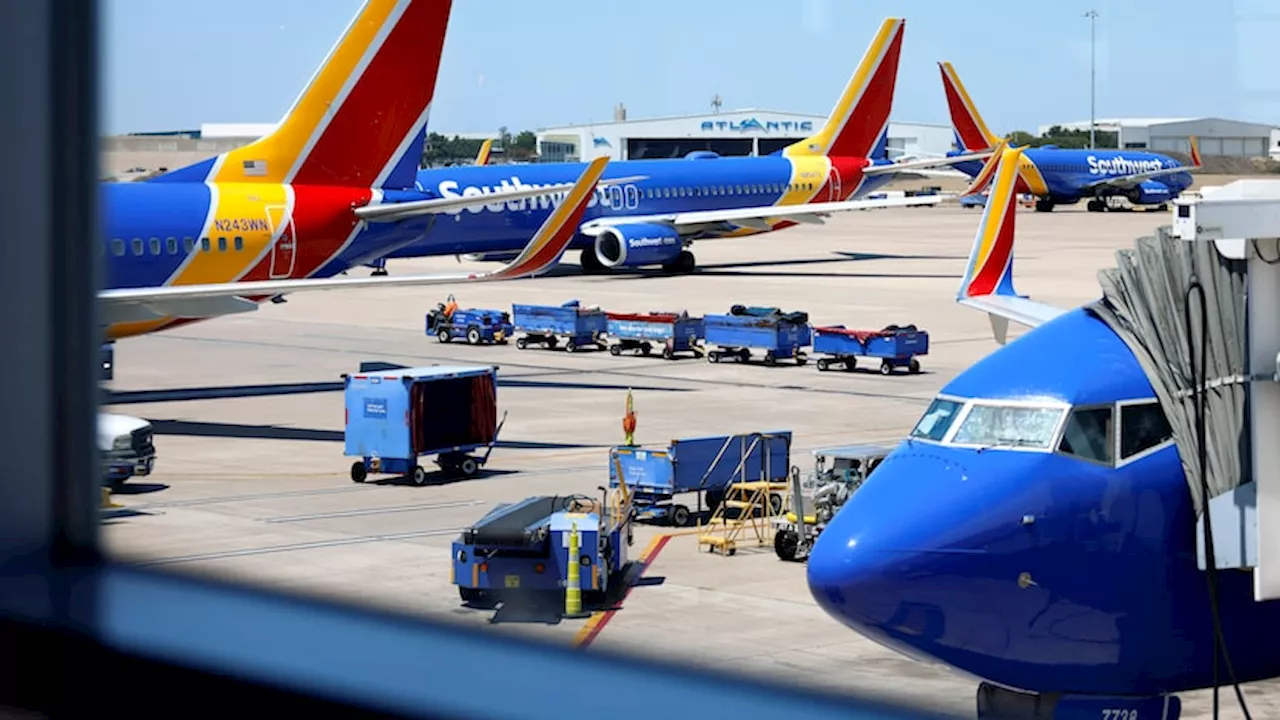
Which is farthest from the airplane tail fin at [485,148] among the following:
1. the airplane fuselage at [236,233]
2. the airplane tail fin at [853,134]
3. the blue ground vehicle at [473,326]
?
the airplane tail fin at [853,134]

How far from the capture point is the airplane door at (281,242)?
2873cm

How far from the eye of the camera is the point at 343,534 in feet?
61.4

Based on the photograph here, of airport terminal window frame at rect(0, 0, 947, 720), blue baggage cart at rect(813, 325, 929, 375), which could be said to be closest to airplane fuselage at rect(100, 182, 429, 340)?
blue baggage cart at rect(813, 325, 929, 375)

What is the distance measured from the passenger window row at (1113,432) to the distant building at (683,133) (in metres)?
2.57

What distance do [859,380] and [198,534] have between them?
15.3 m

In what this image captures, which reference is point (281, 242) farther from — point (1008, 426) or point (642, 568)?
point (1008, 426)

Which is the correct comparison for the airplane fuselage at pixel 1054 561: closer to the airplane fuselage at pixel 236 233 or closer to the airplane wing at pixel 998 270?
the airplane wing at pixel 998 270

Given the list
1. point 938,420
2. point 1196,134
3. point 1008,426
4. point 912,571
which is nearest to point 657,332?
point 938,420

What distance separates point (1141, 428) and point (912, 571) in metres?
1.59

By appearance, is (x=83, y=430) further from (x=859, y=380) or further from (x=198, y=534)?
(x=859, y=380)

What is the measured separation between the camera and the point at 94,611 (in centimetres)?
487

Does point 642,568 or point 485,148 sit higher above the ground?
point 485,148

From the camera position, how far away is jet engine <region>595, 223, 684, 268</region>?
164ft

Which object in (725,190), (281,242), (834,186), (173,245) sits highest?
(834,186)
